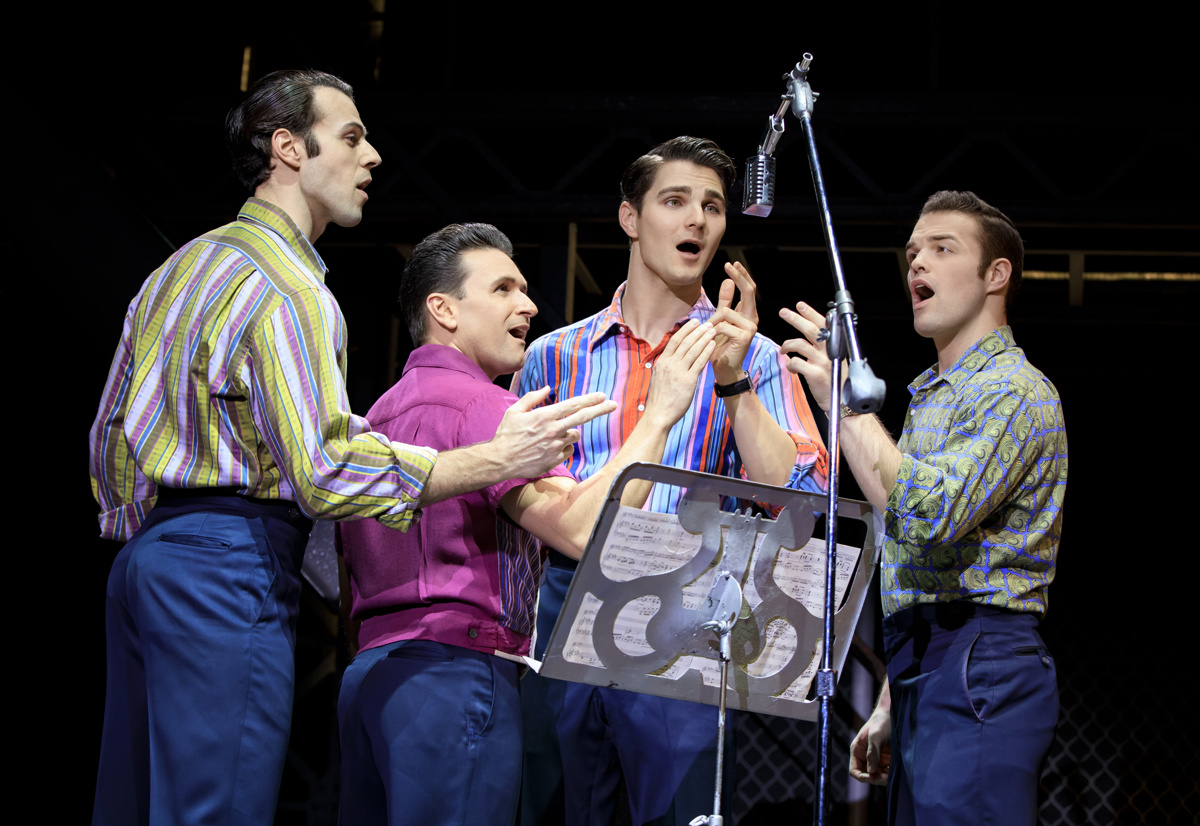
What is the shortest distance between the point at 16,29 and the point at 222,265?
15.5 feet

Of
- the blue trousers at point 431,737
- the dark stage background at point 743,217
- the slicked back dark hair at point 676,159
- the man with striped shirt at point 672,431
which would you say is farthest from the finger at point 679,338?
the dark stage background at point 743,217

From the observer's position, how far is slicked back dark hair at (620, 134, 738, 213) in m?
3.05

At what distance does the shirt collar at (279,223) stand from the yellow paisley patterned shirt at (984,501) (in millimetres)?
1323

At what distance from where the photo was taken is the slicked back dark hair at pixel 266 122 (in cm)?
236

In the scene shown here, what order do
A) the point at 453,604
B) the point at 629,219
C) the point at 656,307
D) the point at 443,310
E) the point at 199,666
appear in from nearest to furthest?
the point at 199,666 → the point at 453,604 → the point at 443,310 → the point at 656,307 → the point at 629,219

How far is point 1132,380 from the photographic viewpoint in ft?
24.4

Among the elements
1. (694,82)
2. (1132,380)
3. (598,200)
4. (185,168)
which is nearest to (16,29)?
(185,168)

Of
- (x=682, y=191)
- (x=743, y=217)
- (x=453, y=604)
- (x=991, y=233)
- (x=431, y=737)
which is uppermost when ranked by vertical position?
(x=743, y=217)

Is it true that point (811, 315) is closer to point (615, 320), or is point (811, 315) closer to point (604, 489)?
point (604, 489)

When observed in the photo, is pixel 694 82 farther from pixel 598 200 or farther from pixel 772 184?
pixel 772 184

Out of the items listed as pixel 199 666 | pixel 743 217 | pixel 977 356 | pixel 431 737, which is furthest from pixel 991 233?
pixel 743 217

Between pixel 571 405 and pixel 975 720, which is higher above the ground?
pixel 571 405

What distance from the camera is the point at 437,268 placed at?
2.64 metres

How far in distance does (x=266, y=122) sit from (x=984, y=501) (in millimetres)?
1713
